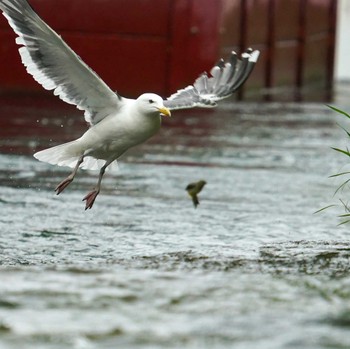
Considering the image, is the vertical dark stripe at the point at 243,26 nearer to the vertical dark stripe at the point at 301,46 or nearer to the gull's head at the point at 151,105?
the vertical dark stripe at the point at 301,46

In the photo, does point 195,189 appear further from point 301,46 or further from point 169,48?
point 301,46

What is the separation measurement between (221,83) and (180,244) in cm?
186

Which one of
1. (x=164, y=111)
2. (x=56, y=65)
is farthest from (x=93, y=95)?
(x=164, y=111)

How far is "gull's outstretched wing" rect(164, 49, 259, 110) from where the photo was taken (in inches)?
384

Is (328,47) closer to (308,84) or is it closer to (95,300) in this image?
(308,84)

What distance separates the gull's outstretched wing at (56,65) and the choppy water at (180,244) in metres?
0.86

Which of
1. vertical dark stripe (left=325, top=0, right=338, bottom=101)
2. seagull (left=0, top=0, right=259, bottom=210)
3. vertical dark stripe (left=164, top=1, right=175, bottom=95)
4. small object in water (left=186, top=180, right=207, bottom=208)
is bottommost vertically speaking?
vertical dark stripe (left=325, top=0, right=338, bottom=101)

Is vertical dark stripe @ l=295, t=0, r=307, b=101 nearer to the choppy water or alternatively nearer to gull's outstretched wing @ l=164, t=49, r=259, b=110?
the choppy water

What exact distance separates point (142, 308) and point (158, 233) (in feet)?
A: 11.4

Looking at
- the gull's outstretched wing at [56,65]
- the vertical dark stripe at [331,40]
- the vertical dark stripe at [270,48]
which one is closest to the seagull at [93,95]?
the gull's outstretched wing at [56,65]

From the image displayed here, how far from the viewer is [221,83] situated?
10016 mm

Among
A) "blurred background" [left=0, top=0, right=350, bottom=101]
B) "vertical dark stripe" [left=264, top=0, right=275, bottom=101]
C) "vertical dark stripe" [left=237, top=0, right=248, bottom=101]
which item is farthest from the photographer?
"vertical dark stripe" [left=264, top=0, right=275, bottom=101]

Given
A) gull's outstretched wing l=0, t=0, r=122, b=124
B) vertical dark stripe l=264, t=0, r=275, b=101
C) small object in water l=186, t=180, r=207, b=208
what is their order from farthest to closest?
vertical dark stripe l=264, t=0, r=275, b=101
small object in water l=186, t=180, r=207, b=208
gull's outstretched wing l=0, t=0, r=122, b=124

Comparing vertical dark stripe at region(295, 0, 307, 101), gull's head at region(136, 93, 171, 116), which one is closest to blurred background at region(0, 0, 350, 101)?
vertical dark stripe at region(295, 0, 307, 101)
